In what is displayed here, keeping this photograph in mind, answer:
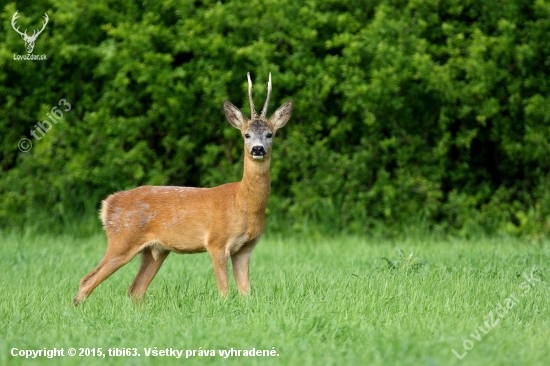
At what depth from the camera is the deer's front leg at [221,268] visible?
668 cm

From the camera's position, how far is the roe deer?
680 cm

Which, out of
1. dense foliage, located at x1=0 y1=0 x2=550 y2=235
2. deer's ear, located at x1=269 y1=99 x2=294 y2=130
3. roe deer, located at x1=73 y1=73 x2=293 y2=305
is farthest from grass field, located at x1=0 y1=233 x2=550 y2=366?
dense foliage, located at x1=0 y1=0 x2=550 y2=235

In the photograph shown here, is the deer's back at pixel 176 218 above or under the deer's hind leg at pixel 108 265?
above

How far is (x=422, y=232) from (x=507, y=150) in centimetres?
159

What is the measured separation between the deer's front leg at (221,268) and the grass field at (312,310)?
0.12m

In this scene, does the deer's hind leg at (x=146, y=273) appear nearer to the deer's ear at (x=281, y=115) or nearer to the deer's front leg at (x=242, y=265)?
the deer's front leg at (x=242, y=265)

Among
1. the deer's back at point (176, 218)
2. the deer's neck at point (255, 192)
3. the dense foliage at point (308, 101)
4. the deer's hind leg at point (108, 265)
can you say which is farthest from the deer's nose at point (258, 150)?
the dense foliage at point (308, 101)

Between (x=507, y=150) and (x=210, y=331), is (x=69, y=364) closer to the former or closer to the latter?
(x=210, y=331)

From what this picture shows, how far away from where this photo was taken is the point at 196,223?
6871 mm

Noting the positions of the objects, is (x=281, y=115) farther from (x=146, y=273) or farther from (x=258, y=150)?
(x=146, y=273)

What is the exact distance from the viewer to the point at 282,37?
36.5ft

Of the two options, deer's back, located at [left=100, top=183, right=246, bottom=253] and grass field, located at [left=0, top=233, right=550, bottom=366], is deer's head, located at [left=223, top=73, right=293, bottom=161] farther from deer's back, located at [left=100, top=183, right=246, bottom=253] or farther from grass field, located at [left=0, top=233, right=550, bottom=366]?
grass field, located at [left=0, top=233, right=550, bottom=366]

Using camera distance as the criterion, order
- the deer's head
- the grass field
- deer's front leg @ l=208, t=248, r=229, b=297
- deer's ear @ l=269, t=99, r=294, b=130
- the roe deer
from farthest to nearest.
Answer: deer's ear @ l=269, t=99, r=294, b=130 → the deer's head → the roe deer → deer's front leg @ l=208, t=248, r=229, b=297 → the grass field

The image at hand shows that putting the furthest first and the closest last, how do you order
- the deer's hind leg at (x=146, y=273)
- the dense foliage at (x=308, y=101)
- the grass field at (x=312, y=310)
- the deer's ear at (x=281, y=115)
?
1. the dense foliage at (x=308, y=101)
2. the deer's ear at (x=281, y=115)
3. the deer's hind leg at (x=146, y=273)
4. the grass field at (x=312, y=310)
